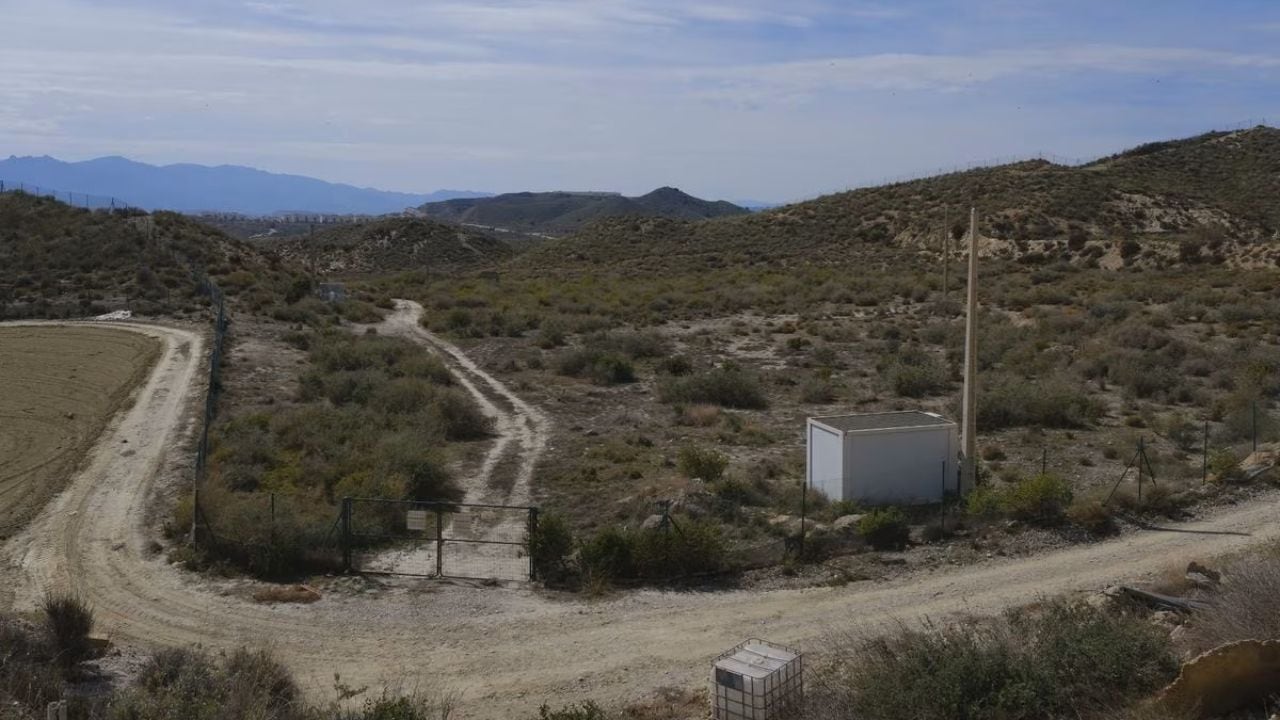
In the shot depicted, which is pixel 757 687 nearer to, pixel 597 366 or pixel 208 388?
pixel 208 388

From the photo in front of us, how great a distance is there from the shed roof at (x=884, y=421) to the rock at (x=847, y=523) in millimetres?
2391

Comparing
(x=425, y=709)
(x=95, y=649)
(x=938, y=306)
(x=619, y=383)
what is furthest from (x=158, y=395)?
(x=938, y=306)

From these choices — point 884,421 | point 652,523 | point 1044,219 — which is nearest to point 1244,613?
point 652,523

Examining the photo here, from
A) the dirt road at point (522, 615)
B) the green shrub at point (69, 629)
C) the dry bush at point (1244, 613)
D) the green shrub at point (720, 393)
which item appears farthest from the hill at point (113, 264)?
the dry bush at point (1244, 613)

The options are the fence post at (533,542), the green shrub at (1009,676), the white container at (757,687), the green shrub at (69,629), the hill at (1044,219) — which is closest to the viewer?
the green shrub at (1009,676)

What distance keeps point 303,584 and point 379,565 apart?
4.33ft

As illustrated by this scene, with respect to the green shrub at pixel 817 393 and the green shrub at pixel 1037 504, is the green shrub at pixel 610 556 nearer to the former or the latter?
the green shrub at pixel 1037 504

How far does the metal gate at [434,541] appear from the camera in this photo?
676 inches

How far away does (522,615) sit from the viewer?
1527 centimetres

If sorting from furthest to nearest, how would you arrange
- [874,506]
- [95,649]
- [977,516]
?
[874,506], [977,516], [95,649]

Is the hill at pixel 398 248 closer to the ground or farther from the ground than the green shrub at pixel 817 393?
farther from the ground

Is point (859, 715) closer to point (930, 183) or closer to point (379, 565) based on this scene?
point (379, 565)

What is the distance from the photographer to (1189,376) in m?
33.8

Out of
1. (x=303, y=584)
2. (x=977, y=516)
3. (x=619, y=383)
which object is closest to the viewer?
(x=303, y=584)
